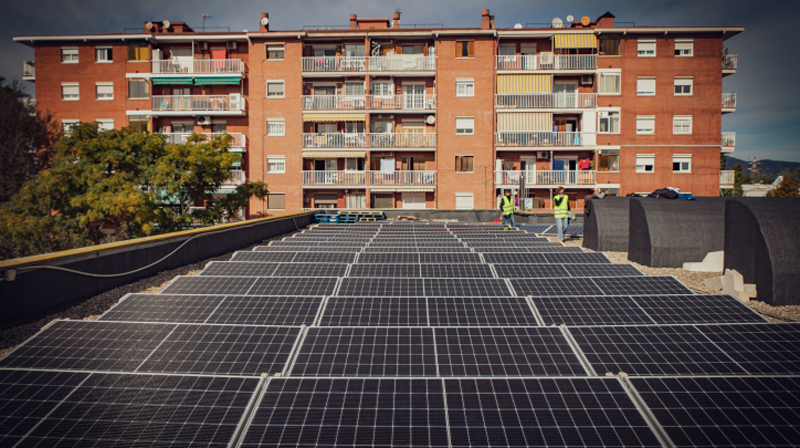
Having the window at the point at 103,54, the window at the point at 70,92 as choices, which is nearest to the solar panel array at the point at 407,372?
the window at the point at 103,54

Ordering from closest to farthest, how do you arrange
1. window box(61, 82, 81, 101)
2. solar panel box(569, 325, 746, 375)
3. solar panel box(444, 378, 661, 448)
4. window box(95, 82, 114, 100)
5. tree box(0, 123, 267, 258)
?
1. solar panel box(444, 378, 661, 448)
2. solar panel box(569, 325, 746, 375)
3. tree box(0, 123, 267, 258)
4. window box(61, 82, 81, 101)
5. window box(95, 82, 114, 100)

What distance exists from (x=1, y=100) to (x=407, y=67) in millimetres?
30792

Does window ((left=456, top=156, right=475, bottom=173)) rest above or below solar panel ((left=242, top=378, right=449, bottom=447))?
above

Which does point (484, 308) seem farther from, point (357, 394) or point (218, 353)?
point (218, 353)

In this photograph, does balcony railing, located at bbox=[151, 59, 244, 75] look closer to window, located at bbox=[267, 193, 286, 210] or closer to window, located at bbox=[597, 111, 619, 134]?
window, located at bbox=[267, 193, 286, 210]

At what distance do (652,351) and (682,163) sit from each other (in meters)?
37.0

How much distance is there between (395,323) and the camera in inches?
238

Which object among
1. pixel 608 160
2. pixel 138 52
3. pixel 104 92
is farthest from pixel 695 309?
pixel 104 92

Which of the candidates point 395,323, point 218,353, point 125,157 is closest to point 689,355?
point 395,323

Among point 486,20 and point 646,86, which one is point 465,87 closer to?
point 486,20

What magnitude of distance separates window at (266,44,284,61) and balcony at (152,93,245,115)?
14.2 feet

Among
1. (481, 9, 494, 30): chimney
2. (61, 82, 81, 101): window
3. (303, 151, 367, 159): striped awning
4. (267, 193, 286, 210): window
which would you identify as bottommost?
(267, 193, 286, 210): window

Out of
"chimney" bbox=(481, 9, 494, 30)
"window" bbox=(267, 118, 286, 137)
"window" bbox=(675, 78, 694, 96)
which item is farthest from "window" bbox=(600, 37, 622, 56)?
"window" bbox=(267, 118, 286, 137)

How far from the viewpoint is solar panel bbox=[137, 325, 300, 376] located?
442cm
